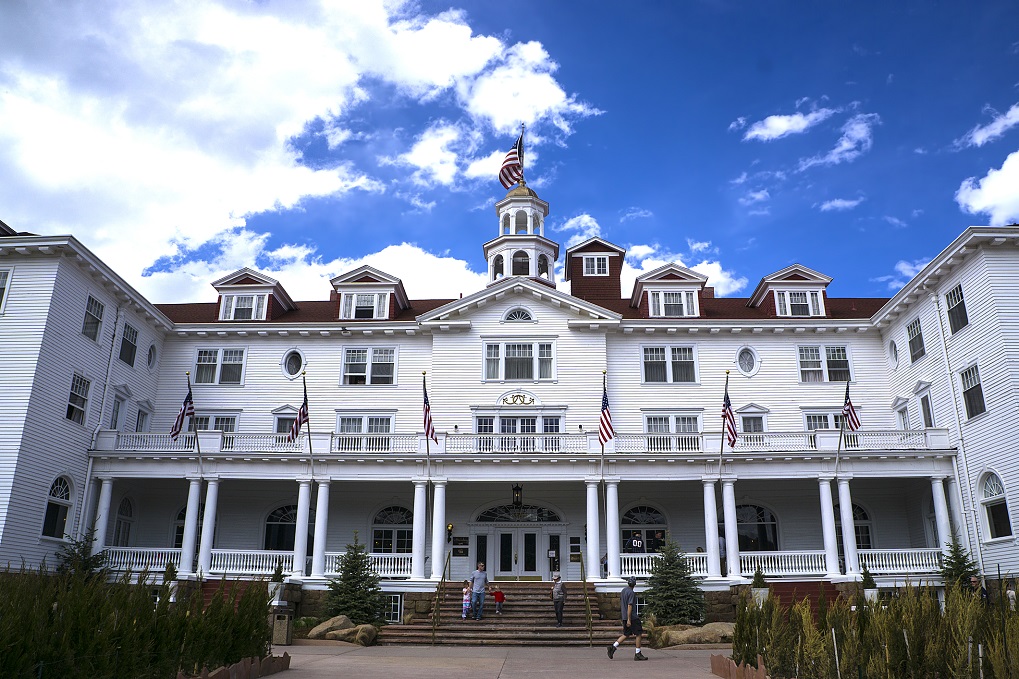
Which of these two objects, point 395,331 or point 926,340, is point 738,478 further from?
point 395,331

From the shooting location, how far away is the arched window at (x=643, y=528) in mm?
34469

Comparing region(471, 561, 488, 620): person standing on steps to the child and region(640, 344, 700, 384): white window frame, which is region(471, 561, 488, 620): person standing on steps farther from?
region(640, 344, 700, 384): white window frame

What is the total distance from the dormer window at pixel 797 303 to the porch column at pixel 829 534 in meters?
9.37

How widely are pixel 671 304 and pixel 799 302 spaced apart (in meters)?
5.71

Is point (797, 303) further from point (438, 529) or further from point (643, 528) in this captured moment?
Answer: point (438, 529)

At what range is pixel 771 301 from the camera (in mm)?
37844

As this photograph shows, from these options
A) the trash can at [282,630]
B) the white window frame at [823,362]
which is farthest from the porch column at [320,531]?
the white window frame at [823,362]

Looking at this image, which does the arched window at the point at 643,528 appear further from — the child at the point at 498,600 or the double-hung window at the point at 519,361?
the child at the point at 498,600

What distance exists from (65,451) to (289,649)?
13.6 meters

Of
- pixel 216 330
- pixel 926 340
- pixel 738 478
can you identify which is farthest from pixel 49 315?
pixel 926 340

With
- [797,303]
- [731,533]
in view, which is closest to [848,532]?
[731,533]

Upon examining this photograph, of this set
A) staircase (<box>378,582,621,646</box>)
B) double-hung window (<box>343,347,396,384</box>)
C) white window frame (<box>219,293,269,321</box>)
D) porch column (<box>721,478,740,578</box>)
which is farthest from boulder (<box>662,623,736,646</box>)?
white window frame (<box>219,293,269,321</box>)

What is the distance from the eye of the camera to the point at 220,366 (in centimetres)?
3719

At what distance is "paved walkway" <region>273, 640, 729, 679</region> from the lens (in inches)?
625
